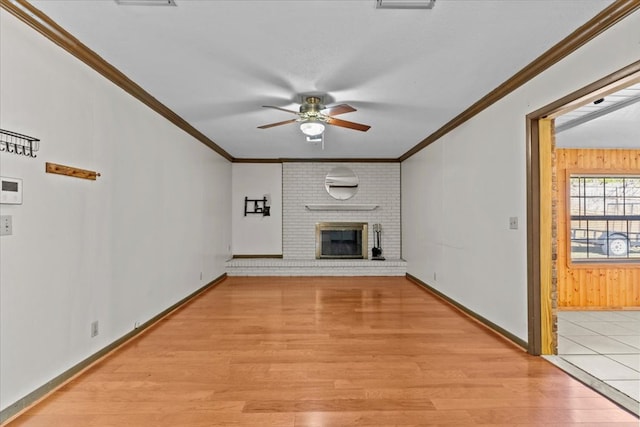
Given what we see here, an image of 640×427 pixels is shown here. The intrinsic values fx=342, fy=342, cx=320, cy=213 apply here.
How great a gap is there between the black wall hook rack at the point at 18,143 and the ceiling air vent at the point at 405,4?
227 centimetres

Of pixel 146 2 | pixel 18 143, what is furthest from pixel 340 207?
pixel 18 143

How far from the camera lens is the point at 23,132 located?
2.09m

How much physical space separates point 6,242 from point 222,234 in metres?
4.50

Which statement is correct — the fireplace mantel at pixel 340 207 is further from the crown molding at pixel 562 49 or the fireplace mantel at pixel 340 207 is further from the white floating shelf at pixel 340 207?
the crown molding at pixel 562 49

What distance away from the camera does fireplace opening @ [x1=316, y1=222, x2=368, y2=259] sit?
724cm

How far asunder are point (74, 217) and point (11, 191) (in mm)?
574

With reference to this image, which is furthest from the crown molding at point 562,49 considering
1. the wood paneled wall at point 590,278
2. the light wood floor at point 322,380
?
the light wood floor at point 322,380

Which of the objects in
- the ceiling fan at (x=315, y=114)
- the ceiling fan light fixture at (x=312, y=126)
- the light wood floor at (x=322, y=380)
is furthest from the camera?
the ceiling fan light fixture at (x=312, y=126)

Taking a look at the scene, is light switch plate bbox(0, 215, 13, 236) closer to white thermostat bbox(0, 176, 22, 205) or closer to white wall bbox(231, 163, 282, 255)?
white thermostat bbox(0, 176, 22, 205)

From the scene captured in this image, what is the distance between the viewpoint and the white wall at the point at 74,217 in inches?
79.6

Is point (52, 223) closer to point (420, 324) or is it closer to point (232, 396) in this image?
point (232, 396)

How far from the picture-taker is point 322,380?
8.12 feet

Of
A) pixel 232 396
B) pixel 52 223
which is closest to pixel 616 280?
pixel 232 396

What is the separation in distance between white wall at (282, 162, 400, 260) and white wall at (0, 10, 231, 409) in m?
3.21
